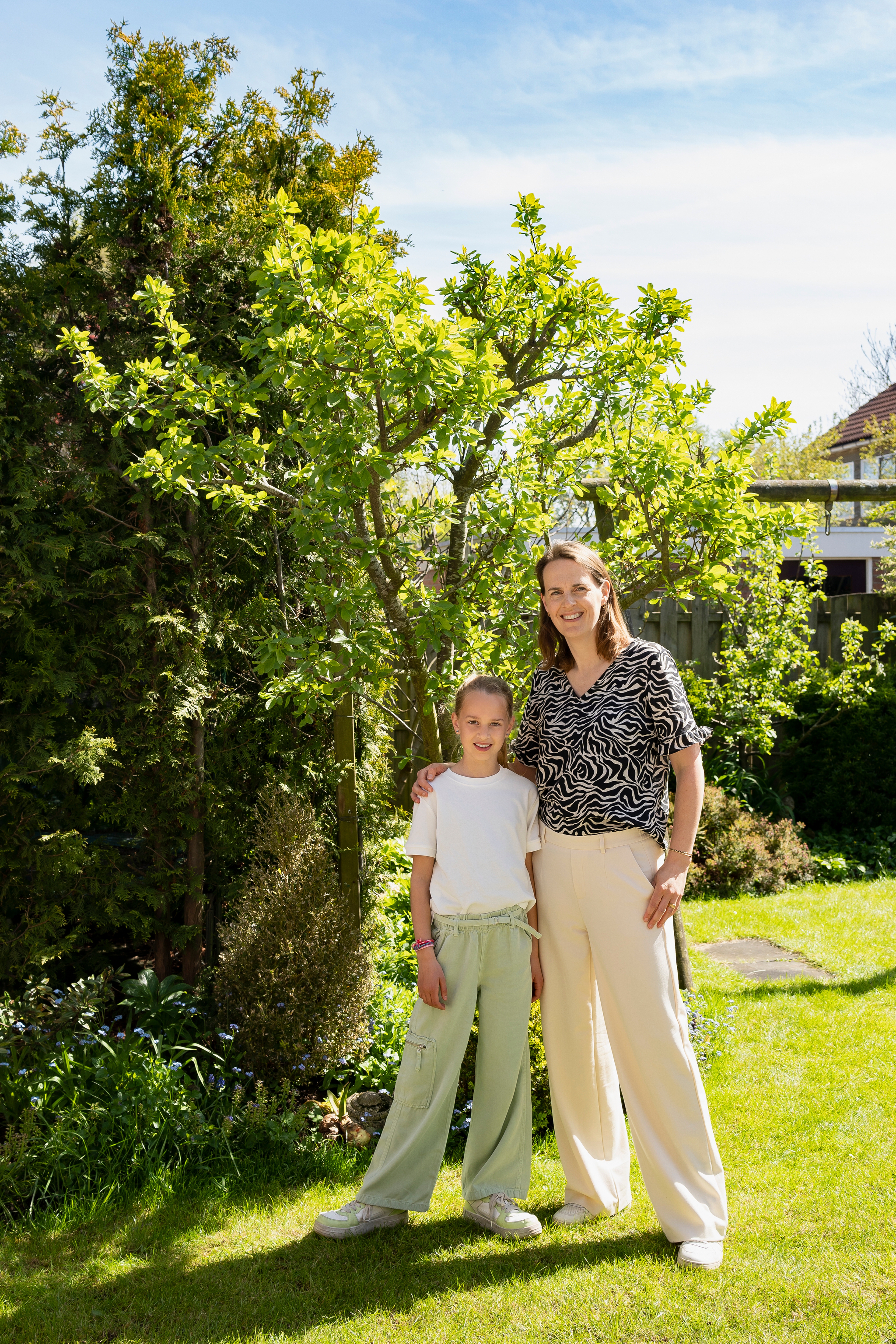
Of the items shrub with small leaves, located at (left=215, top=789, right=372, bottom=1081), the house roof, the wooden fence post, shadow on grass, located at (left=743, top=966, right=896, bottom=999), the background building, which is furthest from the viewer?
the house roof

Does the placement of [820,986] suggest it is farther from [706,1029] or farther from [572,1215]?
[572,1215]

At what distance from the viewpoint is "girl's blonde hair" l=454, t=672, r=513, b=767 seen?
8.70 ft

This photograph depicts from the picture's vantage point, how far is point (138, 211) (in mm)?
3812

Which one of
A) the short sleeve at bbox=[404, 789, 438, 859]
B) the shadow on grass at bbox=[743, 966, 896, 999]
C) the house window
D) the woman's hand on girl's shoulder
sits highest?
the house window

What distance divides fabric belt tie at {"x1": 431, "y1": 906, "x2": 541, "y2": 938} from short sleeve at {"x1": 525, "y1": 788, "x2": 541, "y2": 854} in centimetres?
17

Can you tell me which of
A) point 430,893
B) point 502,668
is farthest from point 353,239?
point 430,893

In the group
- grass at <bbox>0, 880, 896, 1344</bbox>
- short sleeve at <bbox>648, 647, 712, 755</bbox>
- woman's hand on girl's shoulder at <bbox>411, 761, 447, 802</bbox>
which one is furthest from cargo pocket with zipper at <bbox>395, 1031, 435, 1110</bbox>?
short sleeve at <bbox>648, 647, 712, 755</bbox>

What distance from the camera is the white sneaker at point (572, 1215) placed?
2699 millimetres

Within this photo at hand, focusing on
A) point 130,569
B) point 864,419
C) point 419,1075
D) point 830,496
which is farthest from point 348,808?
point 864,419

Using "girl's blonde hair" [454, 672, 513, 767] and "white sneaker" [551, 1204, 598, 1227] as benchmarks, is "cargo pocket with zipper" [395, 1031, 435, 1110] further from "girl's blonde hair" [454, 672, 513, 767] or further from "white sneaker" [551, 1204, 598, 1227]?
"girl's blonde hair" [454, 672, 513, 767]

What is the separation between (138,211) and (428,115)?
147 centimetres

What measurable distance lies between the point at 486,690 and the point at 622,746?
41 centimetres

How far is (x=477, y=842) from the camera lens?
8.61 ft

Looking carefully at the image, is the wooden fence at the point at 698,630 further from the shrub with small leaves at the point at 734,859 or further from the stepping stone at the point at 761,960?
the stepping stone at the point at 761,960
